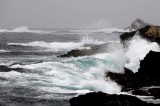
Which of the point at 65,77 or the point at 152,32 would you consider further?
the point at 152,32

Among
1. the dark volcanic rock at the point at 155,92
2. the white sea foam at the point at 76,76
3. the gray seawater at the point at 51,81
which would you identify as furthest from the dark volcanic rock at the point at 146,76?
the dark volcanic rock at the point at 155,92

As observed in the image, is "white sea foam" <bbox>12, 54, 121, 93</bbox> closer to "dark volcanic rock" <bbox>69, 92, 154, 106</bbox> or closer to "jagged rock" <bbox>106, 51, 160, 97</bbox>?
"jagged rock" <bbox>106, 51, 160, 97</bbox>

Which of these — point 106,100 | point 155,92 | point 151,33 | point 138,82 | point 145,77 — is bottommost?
point 106,100

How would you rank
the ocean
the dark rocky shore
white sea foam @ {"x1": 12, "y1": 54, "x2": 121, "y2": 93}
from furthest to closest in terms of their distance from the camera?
1. white sea foam @ {"x1": 12, "y1": 54, "x2": 121, "y2": 93}
2. the ocean
3. the dark rocky shore

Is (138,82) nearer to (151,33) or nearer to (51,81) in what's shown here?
(51,81)

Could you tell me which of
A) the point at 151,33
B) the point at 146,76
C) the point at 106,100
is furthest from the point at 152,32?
the point at 106,100

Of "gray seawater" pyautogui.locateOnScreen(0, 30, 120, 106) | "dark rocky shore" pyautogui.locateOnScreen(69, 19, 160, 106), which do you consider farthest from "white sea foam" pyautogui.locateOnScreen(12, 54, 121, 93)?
"dark rocky shore" pyautogui.locateOnScreen(69, 19, 160, 106)

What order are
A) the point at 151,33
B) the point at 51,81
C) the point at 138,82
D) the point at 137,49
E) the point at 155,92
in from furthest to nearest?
the point at 137,49
the point at 151,33
the point at 51,81
the point at 138,82
the point at 155,92

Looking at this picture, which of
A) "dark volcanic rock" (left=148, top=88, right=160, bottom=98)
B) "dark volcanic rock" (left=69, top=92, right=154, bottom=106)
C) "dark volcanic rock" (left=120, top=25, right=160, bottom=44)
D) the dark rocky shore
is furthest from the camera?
"dark volcanic rock" (left=120, top=25, right=160, bottom=44)

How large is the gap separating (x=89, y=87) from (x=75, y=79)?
3230mm

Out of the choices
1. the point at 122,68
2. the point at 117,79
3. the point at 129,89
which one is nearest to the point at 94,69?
the point at 122,68

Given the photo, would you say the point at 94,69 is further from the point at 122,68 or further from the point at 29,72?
the point at 29,72

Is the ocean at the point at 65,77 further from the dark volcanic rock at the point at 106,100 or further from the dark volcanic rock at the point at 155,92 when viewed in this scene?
the dark volcanic rock at the point at 106,100

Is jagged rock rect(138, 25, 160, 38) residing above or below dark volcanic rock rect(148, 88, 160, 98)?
above
